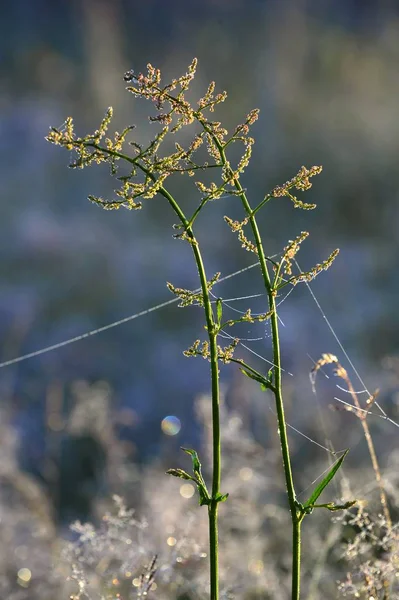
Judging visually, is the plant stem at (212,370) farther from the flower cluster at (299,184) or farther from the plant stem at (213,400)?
the flower cluster at (299,184)

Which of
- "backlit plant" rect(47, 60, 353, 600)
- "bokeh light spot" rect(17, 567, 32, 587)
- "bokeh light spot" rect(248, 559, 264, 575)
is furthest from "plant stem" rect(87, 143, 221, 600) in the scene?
"bokeh light spot" rect(17, 567, 32, 587)

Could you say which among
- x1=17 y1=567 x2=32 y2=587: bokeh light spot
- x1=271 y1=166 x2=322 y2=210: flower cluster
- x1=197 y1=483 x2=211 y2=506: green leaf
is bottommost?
x1=197 y1=483 x2=211 y2=506: green leaf

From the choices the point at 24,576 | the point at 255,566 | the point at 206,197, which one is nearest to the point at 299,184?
the point at 206,197

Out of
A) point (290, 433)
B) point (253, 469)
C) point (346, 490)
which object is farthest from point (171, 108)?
point (290, 433)

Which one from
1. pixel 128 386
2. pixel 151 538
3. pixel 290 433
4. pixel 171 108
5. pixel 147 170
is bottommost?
pixel 147 170

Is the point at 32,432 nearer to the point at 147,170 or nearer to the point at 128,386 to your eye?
the point at 128,386

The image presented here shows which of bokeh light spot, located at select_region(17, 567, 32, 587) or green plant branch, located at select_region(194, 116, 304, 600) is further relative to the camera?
bokeh light spot, located at select_region(17, 567, 32, 587)

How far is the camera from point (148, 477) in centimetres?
364

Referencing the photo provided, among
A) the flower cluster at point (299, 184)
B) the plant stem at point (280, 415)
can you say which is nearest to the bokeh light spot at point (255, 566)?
the plant stem at point (280, 415)

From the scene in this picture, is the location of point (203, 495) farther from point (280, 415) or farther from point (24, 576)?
point (24, 576)

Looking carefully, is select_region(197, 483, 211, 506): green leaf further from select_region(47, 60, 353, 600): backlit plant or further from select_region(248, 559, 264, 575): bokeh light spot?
select_region(248, 559, 264, 575): bokeh light spot

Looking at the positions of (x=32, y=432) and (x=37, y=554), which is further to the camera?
(x=32, y=432)

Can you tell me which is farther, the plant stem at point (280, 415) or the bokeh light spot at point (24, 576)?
the bokeh light spot at point (24, 576)

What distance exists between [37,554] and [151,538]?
2.03ft
